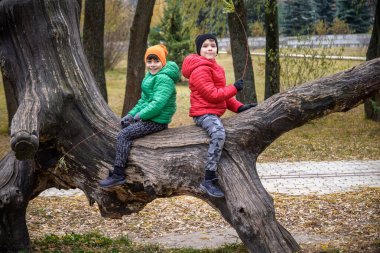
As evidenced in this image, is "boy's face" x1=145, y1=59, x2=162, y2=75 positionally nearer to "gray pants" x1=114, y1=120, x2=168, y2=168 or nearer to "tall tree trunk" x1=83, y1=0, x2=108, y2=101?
"gray pants" x1=114, y1=120, x2=168, y2=168

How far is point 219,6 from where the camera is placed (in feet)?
56.1

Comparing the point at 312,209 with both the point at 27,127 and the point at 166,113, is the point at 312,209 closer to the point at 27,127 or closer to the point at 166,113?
the point at 166,113

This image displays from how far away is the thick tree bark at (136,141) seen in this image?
603cm

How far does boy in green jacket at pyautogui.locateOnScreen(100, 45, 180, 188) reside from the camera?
241 inches

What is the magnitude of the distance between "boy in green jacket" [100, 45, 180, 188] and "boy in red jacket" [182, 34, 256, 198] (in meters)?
0.22

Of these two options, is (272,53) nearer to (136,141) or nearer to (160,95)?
(136,141)

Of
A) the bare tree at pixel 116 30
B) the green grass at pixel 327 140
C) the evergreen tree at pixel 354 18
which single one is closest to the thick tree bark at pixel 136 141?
the green grass at pixel 327 140

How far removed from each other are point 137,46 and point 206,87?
33.7ft

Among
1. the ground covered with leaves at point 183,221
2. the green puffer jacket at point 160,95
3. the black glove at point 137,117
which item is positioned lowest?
the ground covered with leaves at point 183,221

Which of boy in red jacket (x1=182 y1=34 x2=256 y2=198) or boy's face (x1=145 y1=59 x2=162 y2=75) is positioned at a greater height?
boy's face (x1=145 y1=59 x2=162 y2=75)

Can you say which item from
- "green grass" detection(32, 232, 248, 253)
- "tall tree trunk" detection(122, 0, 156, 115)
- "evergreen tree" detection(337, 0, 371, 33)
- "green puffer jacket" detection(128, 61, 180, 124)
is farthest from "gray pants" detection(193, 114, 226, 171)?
"evergreen tree" detection(337, 0, 371, 33)

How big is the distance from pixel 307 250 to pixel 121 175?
87.4 inches

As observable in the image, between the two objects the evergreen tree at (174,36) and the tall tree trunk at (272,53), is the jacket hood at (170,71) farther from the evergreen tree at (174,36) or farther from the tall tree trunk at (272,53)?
the evergreen tree at (174,36)

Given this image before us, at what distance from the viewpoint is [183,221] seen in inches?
374
